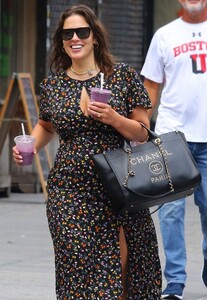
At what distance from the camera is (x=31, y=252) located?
8.51 m

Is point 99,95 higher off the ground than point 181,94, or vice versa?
point 99,95

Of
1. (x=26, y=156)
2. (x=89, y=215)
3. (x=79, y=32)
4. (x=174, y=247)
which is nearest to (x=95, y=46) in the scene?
(x=79, y=32)

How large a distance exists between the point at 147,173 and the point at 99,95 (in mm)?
493

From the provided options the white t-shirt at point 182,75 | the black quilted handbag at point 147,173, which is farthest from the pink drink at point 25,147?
the white t-shirt at point 182,75

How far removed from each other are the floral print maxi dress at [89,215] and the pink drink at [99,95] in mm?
232

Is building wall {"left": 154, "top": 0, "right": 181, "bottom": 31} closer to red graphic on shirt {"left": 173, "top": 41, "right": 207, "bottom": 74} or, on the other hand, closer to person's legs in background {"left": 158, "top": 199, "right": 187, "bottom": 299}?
red graphic on shirt {"left": 173, "top": 41, "right": 207, "bottom": 74}

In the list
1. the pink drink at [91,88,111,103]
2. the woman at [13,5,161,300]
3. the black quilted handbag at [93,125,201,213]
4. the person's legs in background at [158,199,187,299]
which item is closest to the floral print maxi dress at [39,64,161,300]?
the woman at [13,5,161,300]

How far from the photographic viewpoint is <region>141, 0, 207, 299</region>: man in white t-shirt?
6.70 metres

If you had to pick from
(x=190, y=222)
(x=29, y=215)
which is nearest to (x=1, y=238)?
(x=29, y=215)

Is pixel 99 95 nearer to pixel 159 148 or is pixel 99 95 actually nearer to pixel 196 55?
pixel 159 148

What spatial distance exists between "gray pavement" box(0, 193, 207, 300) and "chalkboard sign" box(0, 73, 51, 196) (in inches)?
23.8

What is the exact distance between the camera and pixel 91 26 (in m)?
5.18

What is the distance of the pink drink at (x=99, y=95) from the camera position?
4777 millimetres

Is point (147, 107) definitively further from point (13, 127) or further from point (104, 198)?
point (13, 127)
